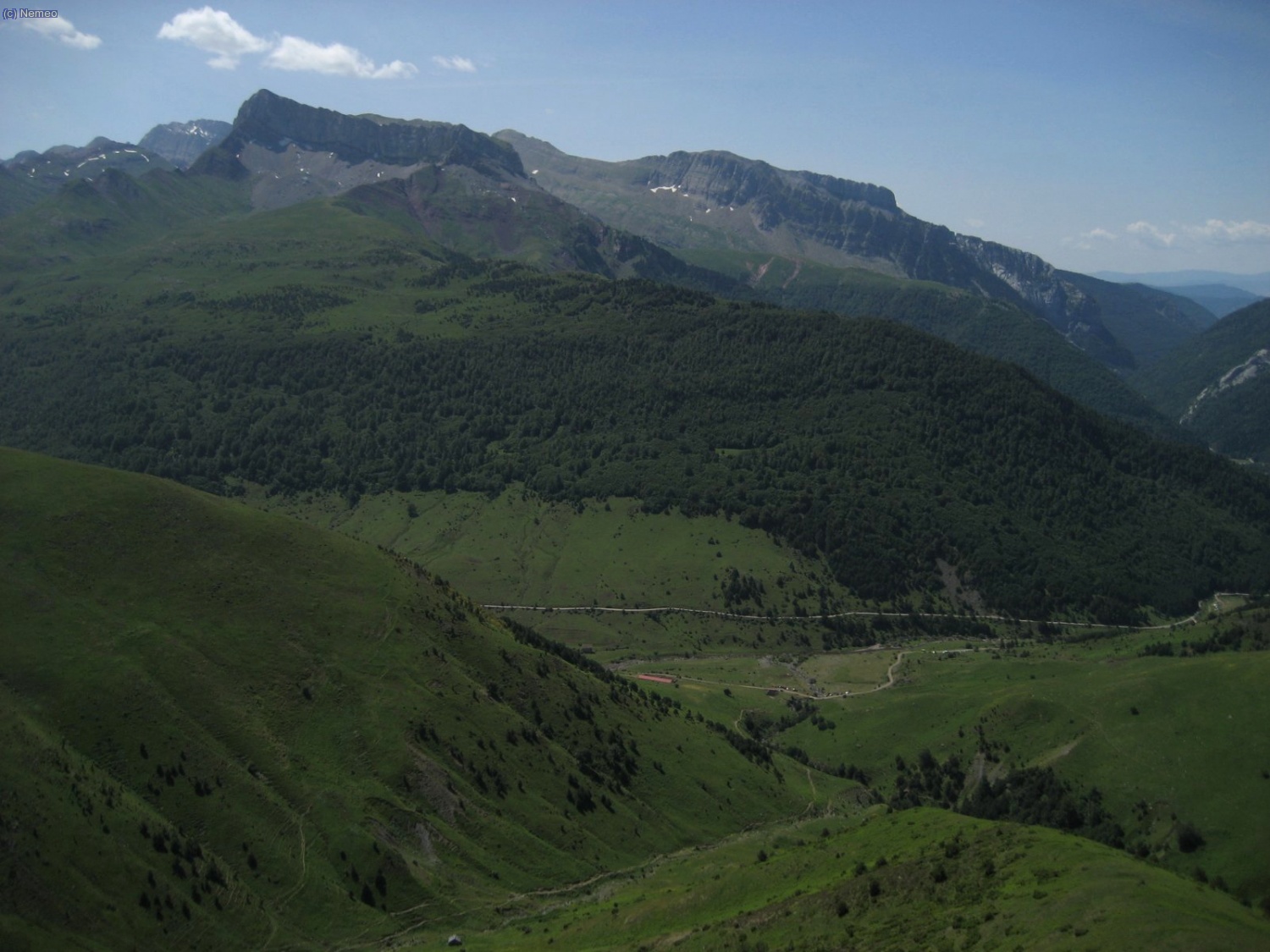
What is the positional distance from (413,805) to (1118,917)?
6607 centimetres

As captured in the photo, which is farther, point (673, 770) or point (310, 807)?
point (673, 770)

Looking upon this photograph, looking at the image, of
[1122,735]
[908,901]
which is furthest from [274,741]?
[1122,735]

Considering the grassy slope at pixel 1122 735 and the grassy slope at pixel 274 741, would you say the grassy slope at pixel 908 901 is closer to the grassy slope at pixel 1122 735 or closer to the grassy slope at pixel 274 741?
the grassy slope at pixel 274 741

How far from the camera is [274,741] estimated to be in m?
106

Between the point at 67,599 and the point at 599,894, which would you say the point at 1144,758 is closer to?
the point at 599,894

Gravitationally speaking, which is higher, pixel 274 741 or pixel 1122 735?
pixel 1122 735

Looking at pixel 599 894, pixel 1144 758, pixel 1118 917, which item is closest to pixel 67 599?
pixel 599 894

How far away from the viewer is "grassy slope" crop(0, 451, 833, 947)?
8888cm

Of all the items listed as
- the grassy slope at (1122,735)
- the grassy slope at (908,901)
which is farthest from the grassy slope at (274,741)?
the grassy slope at (1122,735)

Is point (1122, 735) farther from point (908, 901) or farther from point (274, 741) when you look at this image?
point (274, 741)

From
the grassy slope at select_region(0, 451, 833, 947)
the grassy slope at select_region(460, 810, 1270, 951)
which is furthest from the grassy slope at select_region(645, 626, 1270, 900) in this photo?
the grassy slope at select_region(460, 810, 1270, 951)

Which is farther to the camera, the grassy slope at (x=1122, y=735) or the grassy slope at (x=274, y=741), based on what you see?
the grassy slope at (x=1122, y=735)

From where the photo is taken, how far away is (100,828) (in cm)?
8788

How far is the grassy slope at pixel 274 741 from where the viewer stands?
292 feet
